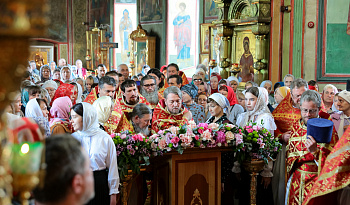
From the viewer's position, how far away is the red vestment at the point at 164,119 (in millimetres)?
5793

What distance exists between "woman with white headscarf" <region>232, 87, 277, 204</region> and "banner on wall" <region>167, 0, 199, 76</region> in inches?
525

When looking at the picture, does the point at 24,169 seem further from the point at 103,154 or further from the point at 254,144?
the point at 254,144

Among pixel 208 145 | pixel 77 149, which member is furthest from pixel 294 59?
pixel 77 149

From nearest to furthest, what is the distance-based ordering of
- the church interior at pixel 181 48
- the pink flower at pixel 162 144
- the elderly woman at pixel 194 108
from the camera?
the church interior at pixel 181 48
the pink flower at pixel 162 144
the elderly woman at pixel 194 108

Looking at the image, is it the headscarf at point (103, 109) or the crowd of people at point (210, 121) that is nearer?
the crowd of people at point (210, 121)

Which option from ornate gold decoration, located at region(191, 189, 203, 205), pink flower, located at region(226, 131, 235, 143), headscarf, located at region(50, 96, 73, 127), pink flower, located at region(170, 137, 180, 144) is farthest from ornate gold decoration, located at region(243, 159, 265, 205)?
headscarf, located at region(50, 96, 73, 127)

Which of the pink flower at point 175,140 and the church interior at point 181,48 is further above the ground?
the church interior at point 181,48

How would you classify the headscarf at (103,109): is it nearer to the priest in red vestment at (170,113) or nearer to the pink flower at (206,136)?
the priest in red vestment at (170,113)

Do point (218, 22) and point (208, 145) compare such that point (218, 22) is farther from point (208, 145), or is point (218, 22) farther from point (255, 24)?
point (208, 145)

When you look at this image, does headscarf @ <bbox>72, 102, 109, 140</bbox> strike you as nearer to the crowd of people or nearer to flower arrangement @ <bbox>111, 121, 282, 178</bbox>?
the crowd of people

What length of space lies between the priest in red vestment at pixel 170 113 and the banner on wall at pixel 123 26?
1953 centimetres

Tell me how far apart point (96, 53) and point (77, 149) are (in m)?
24.8

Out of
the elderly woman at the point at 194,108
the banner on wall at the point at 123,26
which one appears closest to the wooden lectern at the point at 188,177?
the elderly woman at the point at 194,108

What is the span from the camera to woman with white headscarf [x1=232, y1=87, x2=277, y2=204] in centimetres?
599
